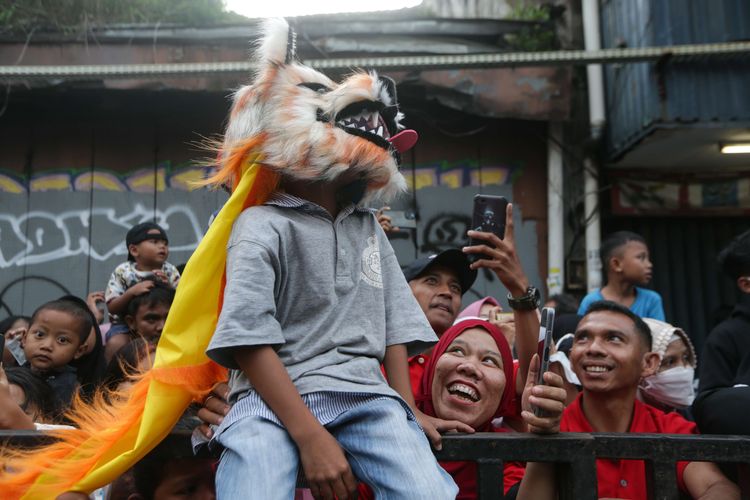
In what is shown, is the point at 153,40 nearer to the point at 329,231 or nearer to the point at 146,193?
the point at 146,193

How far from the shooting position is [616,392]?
2898 mm

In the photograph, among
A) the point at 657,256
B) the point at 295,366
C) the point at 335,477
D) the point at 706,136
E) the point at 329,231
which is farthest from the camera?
the point at 657,256

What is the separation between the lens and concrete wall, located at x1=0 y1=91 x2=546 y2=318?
6.82m

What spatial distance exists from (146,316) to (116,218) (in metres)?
2.98

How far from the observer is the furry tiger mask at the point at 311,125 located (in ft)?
6.63

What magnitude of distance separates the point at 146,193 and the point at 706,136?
4.84 m

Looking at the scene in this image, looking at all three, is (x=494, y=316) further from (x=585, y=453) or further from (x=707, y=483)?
(x=585, y=453)

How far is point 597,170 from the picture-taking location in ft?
22.5

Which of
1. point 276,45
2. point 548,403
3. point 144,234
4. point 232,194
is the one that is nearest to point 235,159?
point 232,194

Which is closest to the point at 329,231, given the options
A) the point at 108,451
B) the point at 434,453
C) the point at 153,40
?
the point at 434,453

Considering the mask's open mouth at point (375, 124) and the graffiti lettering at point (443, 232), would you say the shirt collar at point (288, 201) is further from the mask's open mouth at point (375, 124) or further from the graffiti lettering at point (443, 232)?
the graffiti lettering at point (443, 232)

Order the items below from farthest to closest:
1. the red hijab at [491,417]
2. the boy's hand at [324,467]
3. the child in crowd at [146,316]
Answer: the child in crowd at [146,316] → the red hijab at [491,417] → the boy's hand at [324,467]

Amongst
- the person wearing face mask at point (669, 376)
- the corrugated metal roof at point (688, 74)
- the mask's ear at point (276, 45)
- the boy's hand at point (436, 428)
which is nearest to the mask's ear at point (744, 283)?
the person wearing face mask at point (669, 376)

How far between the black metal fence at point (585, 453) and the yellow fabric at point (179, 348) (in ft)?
2.26
